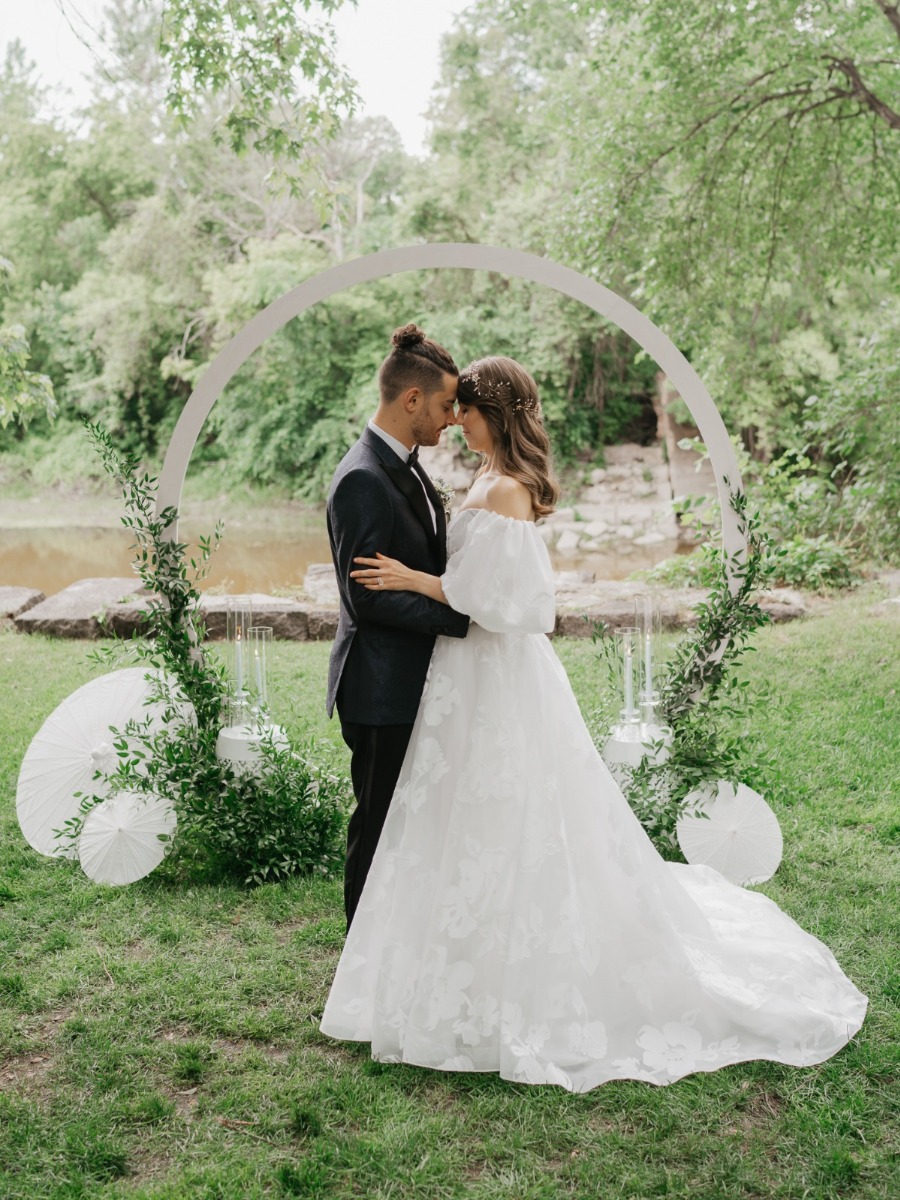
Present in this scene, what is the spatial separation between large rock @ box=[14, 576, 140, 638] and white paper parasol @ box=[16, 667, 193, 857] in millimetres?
3627

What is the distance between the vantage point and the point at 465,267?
3.86 m

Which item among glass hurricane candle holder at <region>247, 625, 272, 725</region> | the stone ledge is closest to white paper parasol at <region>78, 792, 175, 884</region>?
glass hurricane candle holder at <region>247, 625, 272, 725</region>

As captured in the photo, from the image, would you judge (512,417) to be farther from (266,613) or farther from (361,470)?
(266,613)

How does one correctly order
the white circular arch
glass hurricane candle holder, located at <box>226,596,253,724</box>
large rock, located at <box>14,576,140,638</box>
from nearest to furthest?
the white circular arch → glass hurricane candle holder, located at <box>226,596,253,724</box> → large rock, located at <box>14,576,140,638</box>

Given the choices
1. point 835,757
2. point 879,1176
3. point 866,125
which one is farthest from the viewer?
point 866,125

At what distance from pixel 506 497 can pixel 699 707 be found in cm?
152

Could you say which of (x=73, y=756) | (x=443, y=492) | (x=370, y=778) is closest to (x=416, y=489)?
(x=443, y=492)

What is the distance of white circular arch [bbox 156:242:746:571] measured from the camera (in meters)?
3.73

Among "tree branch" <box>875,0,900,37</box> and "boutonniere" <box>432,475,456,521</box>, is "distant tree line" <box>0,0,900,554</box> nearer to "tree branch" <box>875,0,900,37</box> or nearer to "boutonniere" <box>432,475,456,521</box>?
"tree branch" <box>875,0,900,37</box>

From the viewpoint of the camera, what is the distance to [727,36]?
830 centimetres

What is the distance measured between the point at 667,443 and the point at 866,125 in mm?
8807

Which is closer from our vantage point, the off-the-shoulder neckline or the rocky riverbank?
the off-the-shoulder neckline

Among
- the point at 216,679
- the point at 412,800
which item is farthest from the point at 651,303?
the point at 412,800

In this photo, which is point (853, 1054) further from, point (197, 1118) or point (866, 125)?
point (866, 125)
